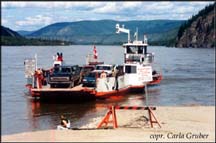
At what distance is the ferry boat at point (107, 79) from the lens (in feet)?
99.1

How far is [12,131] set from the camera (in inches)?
819

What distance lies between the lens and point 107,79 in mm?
32406

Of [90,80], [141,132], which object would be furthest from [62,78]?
[141,132]

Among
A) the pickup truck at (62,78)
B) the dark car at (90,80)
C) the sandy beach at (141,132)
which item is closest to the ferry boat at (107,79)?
the dark car at (90,80)

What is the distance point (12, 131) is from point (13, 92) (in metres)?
16.8

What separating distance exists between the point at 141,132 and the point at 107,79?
14.9m

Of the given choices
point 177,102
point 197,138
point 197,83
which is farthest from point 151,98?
point 197,138

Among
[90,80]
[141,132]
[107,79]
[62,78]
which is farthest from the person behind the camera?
[107,79]

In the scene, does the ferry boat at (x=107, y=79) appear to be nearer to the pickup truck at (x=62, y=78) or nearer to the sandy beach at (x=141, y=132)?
the pickup truck at (x=62, y=78)

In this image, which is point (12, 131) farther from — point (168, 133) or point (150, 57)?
point (150, 57)

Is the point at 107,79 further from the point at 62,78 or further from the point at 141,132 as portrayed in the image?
the point at 141,132

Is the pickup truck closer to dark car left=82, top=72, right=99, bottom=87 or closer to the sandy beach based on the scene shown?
dark car left=82, top=72, right=99, bottom=87

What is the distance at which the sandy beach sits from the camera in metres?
16.3

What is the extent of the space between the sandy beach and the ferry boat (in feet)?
15.9
